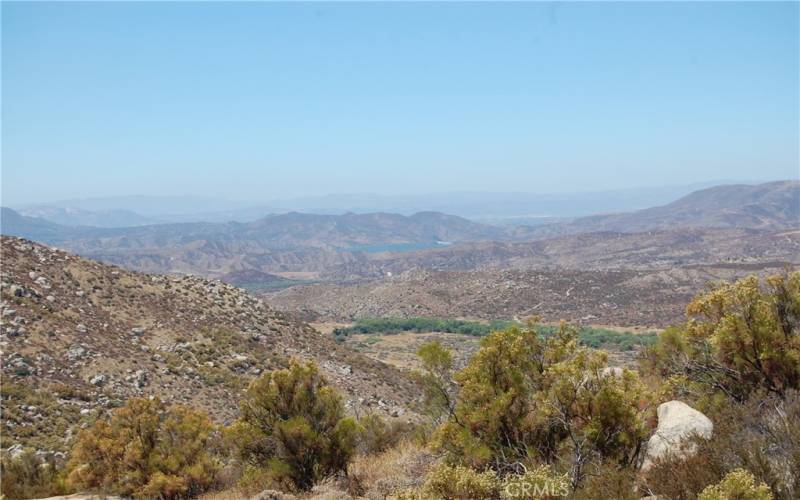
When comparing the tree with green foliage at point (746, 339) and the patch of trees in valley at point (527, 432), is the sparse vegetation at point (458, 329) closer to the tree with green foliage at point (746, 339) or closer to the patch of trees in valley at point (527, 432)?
the patch of trees in valley at point (527, 432)

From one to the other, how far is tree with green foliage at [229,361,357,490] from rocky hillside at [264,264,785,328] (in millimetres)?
62755

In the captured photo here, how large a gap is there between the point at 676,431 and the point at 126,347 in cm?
2388

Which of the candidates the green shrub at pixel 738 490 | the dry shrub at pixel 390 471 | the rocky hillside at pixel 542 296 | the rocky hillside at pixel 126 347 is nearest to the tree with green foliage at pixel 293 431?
the dry shrub at pixel 390 471

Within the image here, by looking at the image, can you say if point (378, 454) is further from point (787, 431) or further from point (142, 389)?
point (142, 389)

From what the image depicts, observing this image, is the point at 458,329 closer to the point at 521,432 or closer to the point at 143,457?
the point at 143,457

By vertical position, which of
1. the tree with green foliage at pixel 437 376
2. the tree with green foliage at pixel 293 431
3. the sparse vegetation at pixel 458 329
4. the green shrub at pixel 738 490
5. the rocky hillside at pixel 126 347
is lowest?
the sparse vegetation at pixel 458 329

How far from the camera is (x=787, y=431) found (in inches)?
219

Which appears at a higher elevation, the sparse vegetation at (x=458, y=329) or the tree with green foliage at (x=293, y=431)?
the tree with green foliage at (x=293, y=431)

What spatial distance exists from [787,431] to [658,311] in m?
74.3

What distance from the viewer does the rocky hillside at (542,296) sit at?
7612 cm

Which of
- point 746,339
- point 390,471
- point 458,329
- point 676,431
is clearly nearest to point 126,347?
point 390,471

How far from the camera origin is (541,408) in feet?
22.9

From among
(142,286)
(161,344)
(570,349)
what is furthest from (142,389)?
(570,349)

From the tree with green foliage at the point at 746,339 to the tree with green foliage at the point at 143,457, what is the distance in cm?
1001
